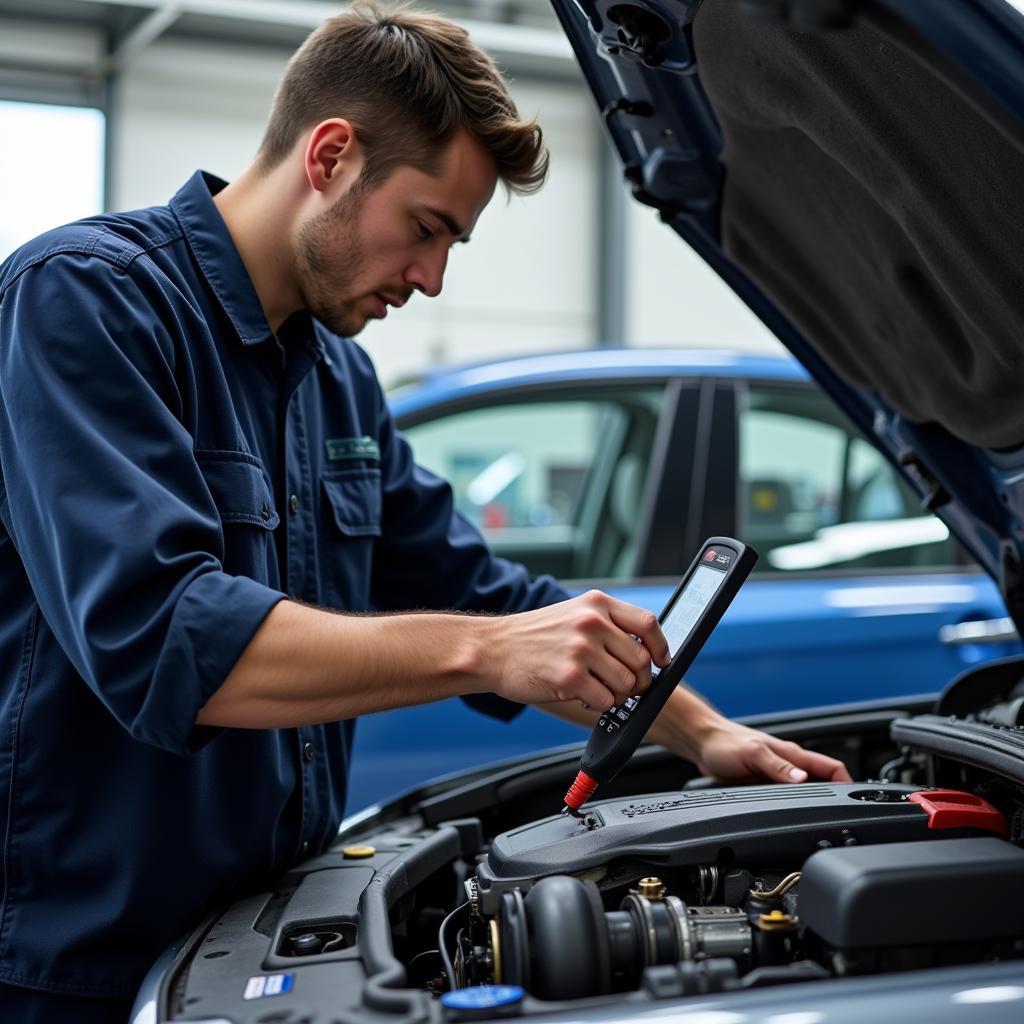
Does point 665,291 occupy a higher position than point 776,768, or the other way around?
point 665,291

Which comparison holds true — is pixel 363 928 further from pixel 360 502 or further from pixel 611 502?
pixel 611 502

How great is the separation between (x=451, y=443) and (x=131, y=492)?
247 cm

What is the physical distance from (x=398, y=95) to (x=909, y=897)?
43.4 inches

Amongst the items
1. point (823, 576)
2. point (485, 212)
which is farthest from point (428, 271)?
point (485, 212)

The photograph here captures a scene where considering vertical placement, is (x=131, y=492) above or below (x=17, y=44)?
below

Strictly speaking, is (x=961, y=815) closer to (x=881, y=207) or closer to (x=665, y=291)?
(x=881, y=207)

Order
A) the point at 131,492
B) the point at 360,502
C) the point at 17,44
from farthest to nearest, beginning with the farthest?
1. the point at 17,44
2. the point at 360,502
3. the point at 131,492

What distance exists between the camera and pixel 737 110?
1.65m

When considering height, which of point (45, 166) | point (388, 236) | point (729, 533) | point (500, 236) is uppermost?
point (45, 166)

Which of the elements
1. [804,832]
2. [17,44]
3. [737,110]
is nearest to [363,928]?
[804,832]

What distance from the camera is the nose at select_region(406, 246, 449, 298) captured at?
5.59 feet

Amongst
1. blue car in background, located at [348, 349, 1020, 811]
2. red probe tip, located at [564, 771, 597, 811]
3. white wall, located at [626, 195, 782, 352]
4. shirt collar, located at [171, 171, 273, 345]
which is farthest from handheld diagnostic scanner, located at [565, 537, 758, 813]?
white wall, located at [626, 195, 782, 352]

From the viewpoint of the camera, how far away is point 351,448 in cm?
185

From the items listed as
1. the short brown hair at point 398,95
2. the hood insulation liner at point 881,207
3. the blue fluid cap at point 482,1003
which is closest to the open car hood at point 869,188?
the hood insulation liner at point 881,207
